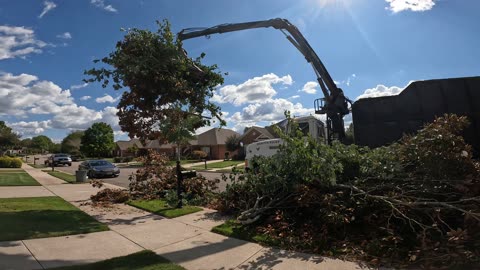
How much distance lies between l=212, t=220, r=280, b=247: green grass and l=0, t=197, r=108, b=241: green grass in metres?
2.50

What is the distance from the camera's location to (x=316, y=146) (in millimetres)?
7711

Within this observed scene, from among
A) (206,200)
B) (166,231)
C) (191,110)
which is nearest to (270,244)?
(166,231)

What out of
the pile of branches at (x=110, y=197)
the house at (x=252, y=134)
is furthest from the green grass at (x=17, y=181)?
the house at (x=252, y=134)

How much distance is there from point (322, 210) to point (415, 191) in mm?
1681

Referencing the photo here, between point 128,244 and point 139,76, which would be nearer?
point 128,244

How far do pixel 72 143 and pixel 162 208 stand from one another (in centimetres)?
9723

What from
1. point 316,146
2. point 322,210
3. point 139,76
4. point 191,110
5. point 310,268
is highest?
point 139,76

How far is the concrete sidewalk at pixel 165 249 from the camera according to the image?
5168 millimetres

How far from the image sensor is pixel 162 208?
1020 centimetres

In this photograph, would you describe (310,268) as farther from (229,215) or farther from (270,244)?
(229,215)

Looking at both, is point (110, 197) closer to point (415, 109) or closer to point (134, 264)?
point (134, 264)

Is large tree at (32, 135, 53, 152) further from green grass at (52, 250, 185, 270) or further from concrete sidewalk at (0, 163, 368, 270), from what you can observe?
green grass at (52, 250, 185, 270)

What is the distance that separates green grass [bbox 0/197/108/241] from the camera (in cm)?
700

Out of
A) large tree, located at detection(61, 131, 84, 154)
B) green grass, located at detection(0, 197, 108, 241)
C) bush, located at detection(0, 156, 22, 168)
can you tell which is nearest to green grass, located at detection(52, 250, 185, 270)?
green grass, located at detection(0, 197, 108, 241)
